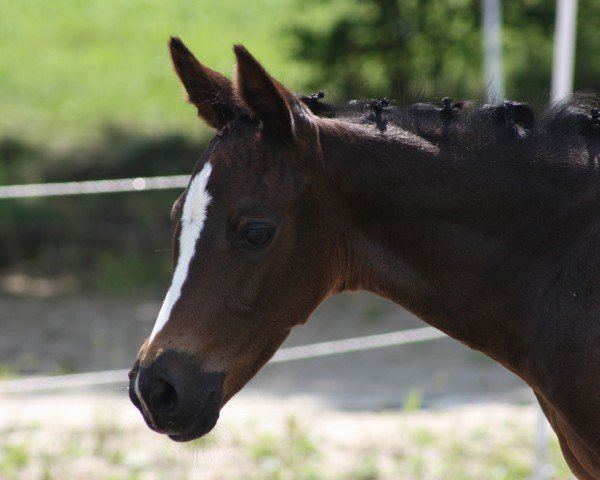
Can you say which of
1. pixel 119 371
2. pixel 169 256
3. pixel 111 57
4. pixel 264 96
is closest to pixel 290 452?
pixel 119 371

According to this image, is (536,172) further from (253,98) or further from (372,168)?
(253,98)

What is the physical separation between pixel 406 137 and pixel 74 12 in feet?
43.2

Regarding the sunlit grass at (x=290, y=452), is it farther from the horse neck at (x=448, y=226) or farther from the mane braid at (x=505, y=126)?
the mane braid at (x=505, y=126)

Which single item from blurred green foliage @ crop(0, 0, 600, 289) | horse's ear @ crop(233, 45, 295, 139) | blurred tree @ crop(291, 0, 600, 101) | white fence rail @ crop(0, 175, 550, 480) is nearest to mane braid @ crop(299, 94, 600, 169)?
horse's ear @ crop(233, 45, 295, 139)

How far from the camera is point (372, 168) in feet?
7.74

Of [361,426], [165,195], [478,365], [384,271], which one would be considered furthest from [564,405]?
[165,195]

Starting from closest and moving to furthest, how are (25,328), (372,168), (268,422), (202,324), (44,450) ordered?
1. (202,324)
2. (372,168)
3. (44,450)
4. (268,422)
5. (25,328)

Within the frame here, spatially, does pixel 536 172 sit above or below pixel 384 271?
above

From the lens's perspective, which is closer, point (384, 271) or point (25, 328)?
point (384, 271)

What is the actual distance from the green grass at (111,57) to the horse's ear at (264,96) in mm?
6407

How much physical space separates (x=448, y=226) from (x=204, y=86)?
74 centimetres

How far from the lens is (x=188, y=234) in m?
2.25

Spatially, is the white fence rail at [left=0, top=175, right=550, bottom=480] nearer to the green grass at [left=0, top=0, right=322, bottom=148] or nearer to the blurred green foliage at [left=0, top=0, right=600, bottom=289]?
the blurred green foliage at [left=0, top=0, right=600, bottom=289]

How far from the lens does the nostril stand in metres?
2.16
